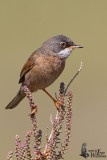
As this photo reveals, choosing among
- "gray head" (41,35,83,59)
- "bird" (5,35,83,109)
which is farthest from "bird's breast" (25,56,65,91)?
"gray head" (41,35,83,59)

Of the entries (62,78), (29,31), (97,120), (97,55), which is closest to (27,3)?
(29,31)

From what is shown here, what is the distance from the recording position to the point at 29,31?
15.6 metres

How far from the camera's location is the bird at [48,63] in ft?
17.6

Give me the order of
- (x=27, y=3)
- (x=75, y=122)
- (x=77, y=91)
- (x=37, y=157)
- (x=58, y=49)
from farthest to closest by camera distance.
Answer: (x=27, y=3)
(x=77, y=91)
(x=75, y=122)
(x=58, y=49)
(x=37, y=157)

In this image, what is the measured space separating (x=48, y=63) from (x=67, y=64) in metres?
7.53

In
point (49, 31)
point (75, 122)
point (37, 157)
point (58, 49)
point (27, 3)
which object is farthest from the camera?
point (27, 3)

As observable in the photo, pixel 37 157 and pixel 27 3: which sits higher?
pixel 27 3

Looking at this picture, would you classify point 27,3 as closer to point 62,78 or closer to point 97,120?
point 62,78

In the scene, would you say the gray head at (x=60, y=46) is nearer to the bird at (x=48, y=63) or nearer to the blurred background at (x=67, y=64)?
the bird at (x=48, y=63)

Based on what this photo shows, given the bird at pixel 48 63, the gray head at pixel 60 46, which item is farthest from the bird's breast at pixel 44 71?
the gray head at pixel 60 46

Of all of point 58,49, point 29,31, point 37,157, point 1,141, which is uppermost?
point 29,31

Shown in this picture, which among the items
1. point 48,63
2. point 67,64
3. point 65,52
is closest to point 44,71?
point 48,63

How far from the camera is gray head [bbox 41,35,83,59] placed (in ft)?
18.4

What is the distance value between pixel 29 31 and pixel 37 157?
12.9m
